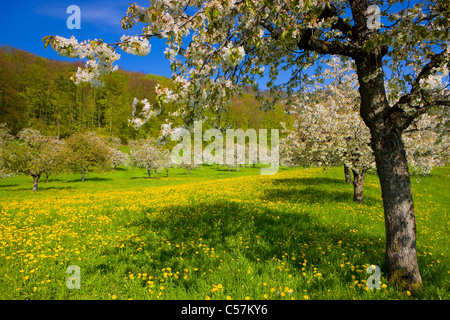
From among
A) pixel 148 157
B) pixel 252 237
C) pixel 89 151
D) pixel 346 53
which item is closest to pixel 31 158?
pixel 89 151

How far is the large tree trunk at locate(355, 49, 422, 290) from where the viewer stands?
13.7ft

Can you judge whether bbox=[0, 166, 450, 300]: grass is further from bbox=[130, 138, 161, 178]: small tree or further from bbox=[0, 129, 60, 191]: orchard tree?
bbox=[130, 138, 161, 178]: small tree

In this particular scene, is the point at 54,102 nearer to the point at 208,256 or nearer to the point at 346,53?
the point at 208,256

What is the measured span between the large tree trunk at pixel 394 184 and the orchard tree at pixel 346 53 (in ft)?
0.05

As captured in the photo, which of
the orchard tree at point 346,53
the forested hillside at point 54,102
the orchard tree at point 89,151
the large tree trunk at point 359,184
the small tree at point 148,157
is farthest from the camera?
the forested hillside at point 54,102

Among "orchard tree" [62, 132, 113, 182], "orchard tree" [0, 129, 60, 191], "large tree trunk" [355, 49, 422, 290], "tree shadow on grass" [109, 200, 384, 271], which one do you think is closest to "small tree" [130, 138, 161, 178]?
"orchard tree" [62, 132, 113, 182]

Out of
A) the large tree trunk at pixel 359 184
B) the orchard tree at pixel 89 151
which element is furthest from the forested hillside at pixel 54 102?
the large tree trunk at pixel 359 184

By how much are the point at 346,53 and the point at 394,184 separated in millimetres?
2872

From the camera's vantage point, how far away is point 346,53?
15.4ft

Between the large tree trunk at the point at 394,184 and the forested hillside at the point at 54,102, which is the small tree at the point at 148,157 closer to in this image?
the forested hillside at the point at 54,102

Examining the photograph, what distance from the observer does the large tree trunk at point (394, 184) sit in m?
4.19

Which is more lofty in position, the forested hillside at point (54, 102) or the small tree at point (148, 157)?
the forested hillside at point (54, 102)

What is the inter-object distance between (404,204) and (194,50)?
16.1 feet

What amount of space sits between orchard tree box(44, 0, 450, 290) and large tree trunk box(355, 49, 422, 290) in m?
0.02
